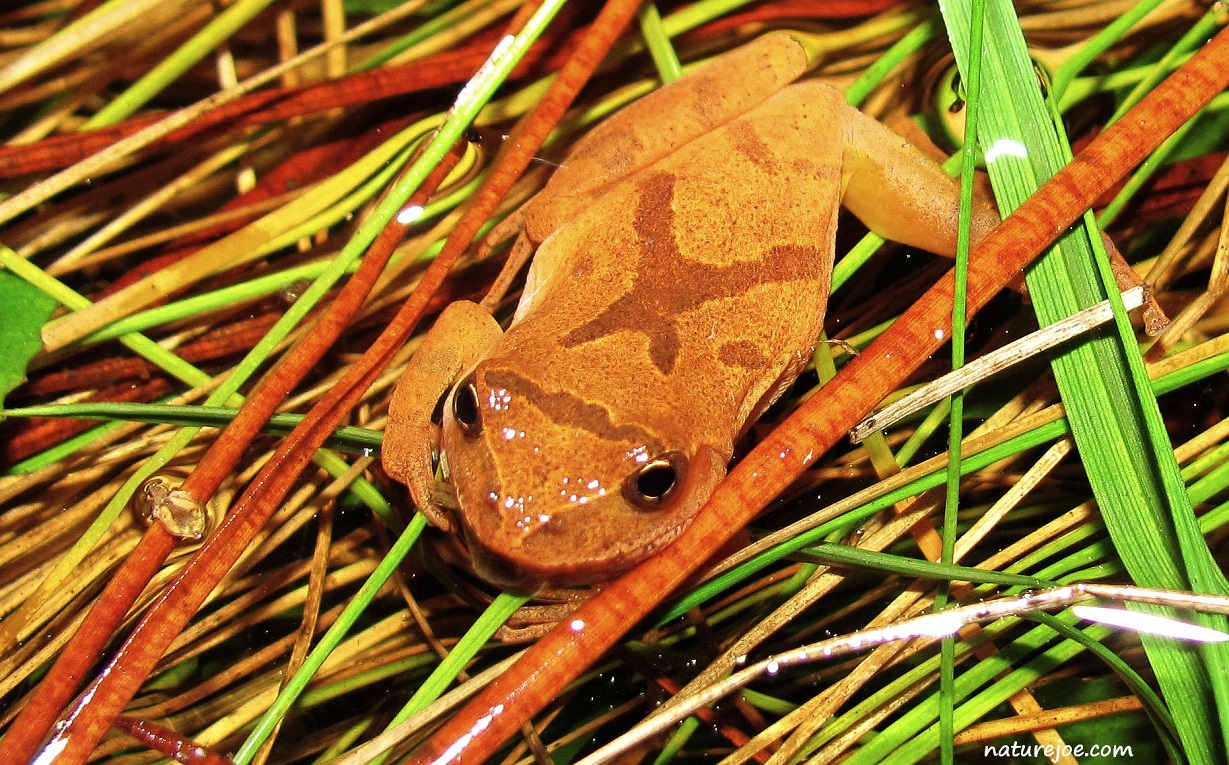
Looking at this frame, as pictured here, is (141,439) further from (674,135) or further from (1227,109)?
(1227,109)

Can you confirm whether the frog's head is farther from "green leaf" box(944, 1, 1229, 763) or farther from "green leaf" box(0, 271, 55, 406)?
"green leaf" box(0, 271, 55, 406)

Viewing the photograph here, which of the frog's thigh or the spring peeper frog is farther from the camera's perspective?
the frog's thigh

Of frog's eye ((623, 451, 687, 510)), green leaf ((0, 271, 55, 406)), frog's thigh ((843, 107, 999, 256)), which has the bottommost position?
frog's eye ((623, 451, 687, 510))

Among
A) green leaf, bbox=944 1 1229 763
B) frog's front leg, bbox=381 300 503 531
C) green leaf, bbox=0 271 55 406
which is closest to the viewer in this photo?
green leaf, bbox=944 1 1229 763

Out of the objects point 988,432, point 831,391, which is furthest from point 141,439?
point 988,432

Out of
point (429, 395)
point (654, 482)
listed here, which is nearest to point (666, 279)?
point (654, 482)

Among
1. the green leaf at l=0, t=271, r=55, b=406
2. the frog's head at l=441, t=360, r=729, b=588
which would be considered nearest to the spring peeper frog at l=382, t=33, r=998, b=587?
the frog's head at l=441, t=360, r=729, b=588

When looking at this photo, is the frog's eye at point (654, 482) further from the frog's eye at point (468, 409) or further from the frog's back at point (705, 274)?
the frog's eye at point (468, 409)
